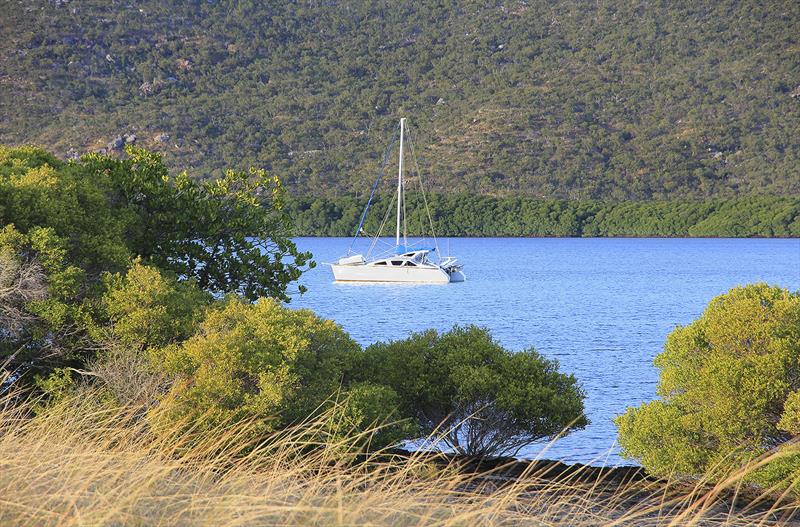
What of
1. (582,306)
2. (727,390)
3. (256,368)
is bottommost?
(582,306)

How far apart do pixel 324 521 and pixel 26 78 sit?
4779 inches

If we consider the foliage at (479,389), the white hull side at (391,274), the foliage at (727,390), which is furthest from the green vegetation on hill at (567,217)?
the foliage at (727,390)

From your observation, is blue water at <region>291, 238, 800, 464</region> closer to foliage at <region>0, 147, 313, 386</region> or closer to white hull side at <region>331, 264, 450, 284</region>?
white hull side at <region>331, 264, 450, 284</region>

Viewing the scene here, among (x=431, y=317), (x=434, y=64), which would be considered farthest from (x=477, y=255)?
(x=431, y=317)

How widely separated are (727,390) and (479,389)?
4.09 m

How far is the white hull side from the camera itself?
71.5 meters

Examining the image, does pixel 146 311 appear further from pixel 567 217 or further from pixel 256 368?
pixel 567 217

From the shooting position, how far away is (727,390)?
1503cm

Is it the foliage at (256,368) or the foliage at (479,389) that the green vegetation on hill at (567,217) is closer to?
the foliage at (479,389)

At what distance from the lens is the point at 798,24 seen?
154 meters

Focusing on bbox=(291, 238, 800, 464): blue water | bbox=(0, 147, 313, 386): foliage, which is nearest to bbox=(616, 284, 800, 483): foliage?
bbox=(291, 238, 800, 464): blue water

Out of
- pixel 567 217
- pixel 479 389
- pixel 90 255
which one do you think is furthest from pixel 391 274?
pixel 567 217

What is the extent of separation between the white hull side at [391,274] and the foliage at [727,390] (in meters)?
55.2

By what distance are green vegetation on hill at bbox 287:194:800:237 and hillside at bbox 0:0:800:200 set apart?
2.17 meters
